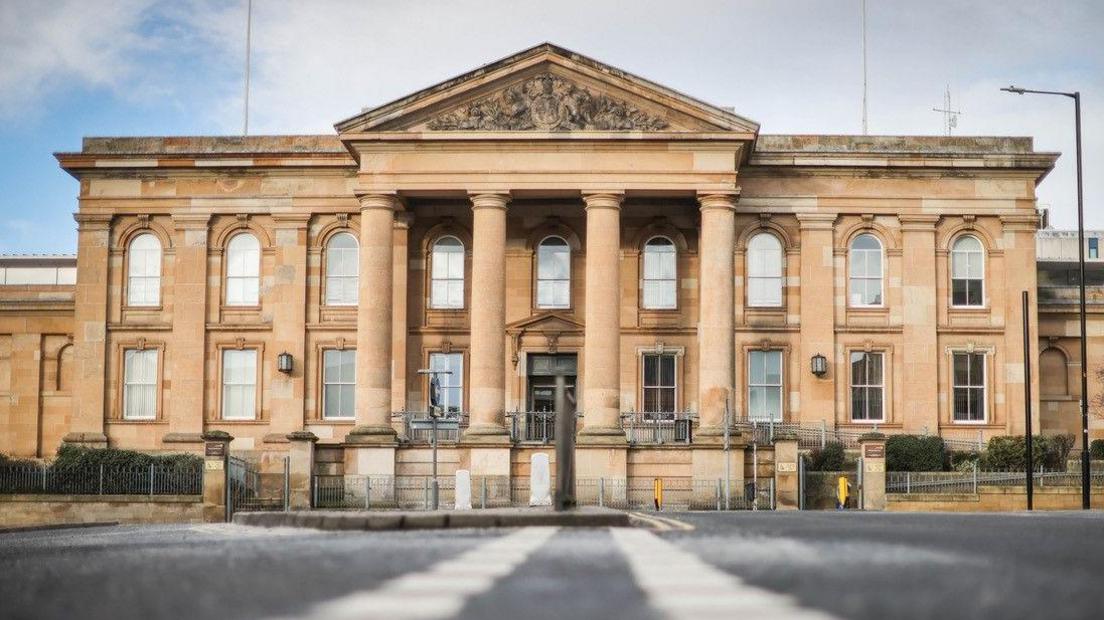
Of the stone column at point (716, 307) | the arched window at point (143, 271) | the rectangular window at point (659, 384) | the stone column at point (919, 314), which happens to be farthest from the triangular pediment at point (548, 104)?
the arched window at point (143, 271)

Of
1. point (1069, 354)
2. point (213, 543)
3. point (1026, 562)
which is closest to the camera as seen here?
point (1026, 562)

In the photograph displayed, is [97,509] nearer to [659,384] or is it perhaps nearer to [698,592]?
[659,384]

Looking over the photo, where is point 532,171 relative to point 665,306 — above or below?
above

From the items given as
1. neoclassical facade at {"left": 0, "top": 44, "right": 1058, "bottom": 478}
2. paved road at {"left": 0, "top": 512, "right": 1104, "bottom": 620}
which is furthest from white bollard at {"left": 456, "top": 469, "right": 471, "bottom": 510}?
paved road at {"left": 0, "top": 512, "right": 1104, "bottom": 620}

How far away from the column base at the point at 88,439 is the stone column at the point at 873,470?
23859mm

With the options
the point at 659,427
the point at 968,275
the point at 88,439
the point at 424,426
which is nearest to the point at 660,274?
the point at 659,427

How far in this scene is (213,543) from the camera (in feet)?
56.9

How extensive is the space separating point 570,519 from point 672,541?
412 centimetres

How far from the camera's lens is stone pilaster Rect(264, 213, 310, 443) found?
170 feet

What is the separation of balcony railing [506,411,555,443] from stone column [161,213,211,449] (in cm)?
1038

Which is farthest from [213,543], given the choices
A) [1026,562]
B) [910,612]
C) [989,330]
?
[989,330]

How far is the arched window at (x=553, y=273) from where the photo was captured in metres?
52.2

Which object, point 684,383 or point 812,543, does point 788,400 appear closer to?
point 684,383

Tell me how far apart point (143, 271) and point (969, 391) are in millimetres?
26259
